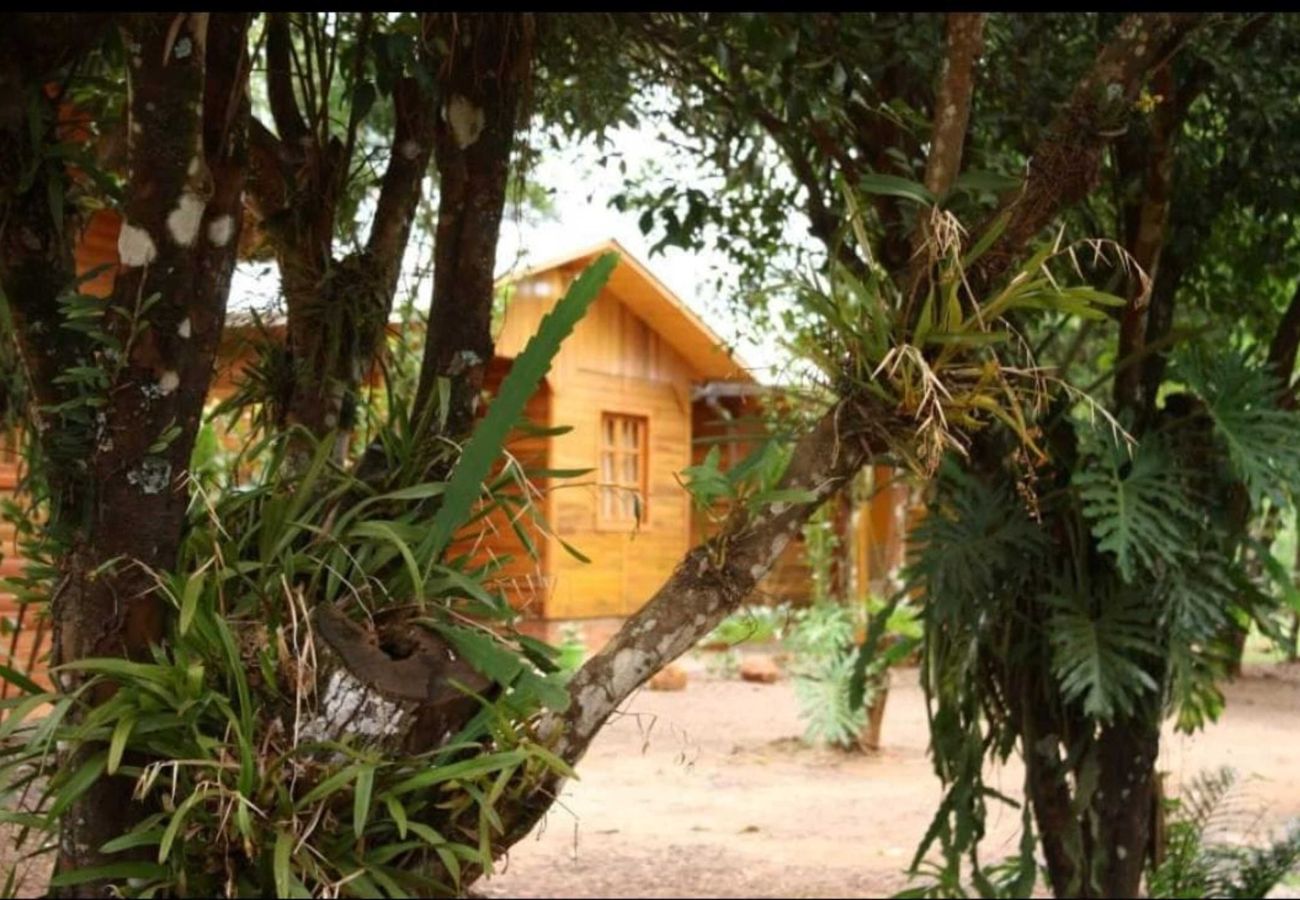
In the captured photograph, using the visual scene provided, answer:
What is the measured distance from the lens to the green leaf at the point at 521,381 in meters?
2.02

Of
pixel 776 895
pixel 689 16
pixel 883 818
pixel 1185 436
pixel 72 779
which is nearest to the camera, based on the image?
pixel 72 779

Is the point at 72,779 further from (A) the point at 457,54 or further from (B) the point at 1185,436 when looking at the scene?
(B) the point at 1185,436

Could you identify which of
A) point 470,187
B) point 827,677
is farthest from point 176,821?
point 827,677

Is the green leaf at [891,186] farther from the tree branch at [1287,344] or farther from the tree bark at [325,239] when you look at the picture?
the tree branch at [1287,344]

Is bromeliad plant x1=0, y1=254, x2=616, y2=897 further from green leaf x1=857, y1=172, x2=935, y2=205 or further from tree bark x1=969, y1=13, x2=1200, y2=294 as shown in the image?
tree bark x1=969, y1=13, x2=1200, y2=294

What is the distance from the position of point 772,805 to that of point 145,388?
687cm

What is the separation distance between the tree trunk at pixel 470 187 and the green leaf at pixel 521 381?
16.6 inches

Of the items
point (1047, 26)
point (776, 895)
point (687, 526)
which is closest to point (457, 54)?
point (1047, 26)

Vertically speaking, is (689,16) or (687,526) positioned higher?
(689,16)

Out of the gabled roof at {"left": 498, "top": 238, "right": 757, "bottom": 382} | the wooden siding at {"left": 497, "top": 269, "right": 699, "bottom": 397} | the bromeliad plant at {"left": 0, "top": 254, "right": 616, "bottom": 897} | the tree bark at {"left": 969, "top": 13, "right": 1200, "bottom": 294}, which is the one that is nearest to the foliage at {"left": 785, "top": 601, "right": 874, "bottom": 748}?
the gabled roof at {"left": 498, "top": 238, "right": 757, "bottom": 382}

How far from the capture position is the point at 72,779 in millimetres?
1884

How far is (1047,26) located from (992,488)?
4.14 feet

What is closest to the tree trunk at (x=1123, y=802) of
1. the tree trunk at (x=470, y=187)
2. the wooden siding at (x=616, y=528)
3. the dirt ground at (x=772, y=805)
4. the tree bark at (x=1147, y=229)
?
the dirt ground at (x=772, y=805)

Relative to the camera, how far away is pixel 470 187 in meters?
2.53
